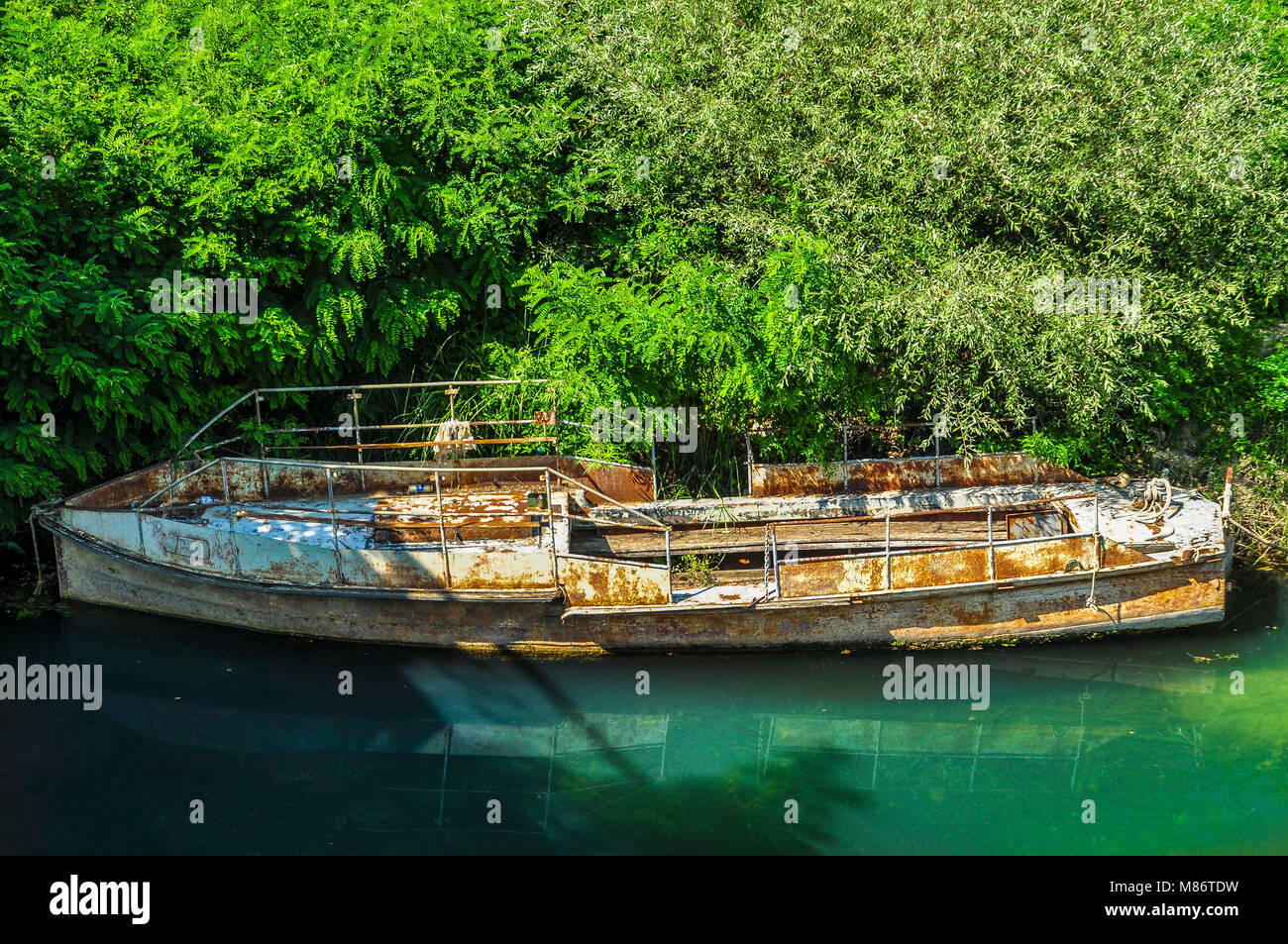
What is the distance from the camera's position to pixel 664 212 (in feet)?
48.7

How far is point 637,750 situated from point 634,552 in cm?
308

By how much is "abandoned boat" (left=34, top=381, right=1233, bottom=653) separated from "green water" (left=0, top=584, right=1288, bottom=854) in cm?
38

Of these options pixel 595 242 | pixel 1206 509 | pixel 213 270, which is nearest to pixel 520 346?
pixel 595 242

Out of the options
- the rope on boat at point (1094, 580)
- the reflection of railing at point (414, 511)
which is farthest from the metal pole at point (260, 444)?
the rope on boat at point (1094, 580)

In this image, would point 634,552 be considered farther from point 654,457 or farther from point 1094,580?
point 1094,580

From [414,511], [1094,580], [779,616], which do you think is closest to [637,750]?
[779,616]

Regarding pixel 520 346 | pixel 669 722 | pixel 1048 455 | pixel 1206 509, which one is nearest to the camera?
pixel 669 722

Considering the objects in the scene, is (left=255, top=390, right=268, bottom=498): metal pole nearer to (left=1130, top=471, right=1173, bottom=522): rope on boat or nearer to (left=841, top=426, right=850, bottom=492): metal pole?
(left=841, top=426, right=850, bottom=492): metal pole

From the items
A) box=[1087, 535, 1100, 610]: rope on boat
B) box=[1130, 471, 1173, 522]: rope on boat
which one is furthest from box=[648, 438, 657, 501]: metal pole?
box=[1130, 471, 1173, 522]: rope on boat

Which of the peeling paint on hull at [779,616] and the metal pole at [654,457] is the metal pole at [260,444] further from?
the metal pole at [654,457]

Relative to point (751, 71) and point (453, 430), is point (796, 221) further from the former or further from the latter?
point (453, 430)

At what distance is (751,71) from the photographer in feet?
46.8

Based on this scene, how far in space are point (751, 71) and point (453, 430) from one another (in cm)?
612

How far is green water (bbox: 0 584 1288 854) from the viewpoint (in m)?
9.56
